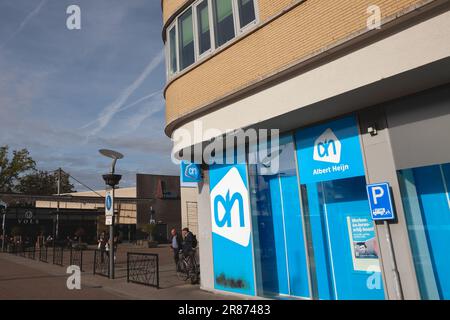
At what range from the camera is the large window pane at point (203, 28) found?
958 centimetres

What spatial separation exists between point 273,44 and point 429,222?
454 cm

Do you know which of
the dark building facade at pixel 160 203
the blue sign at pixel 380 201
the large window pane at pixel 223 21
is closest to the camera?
the blue sign at pixel 380 201

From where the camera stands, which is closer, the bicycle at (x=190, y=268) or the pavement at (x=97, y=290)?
the pavement at (x=97, y=290)

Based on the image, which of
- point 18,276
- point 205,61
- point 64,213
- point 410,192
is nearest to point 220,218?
point 205,61

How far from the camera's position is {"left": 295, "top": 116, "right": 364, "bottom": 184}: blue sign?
735cm

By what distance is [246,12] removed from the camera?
8594mm

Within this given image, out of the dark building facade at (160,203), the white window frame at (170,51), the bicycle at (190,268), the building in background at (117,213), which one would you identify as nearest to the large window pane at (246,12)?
the white window frame at (170,51)

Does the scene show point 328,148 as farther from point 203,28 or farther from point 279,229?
point 203,28

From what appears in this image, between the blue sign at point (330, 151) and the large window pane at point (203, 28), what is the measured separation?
341 centimetres

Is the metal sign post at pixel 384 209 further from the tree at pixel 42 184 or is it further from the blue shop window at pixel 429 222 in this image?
the tree at pixel 42 184

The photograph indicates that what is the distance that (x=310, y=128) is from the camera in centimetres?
828

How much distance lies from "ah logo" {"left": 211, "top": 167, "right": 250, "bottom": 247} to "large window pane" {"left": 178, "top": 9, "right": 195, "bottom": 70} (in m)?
3.28

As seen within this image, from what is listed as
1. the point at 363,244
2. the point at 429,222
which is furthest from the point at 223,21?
the point at 429,222
